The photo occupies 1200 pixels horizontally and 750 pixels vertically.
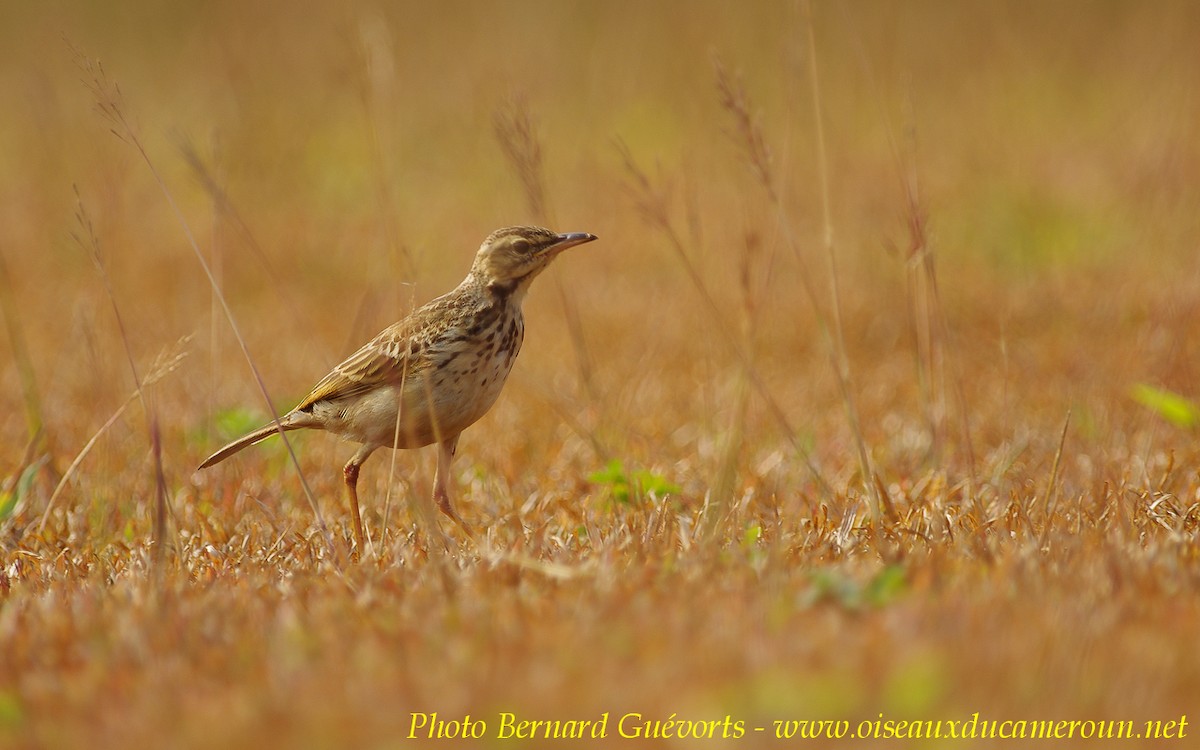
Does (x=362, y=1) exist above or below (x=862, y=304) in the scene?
above

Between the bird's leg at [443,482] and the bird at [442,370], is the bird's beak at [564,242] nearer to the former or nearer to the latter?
the bird at [442,370]

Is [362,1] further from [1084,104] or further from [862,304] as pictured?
[862,304]

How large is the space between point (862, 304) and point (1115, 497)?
454 cm

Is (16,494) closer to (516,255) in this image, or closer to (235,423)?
(235,423)

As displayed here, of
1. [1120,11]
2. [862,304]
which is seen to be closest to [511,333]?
[862,304]

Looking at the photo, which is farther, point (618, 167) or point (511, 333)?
point (618, 167)

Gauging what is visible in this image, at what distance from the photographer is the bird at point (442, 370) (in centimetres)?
439

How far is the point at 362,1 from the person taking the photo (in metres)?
17.5

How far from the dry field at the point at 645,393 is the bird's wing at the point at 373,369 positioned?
23 cm

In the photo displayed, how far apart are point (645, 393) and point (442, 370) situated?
8.89 feet

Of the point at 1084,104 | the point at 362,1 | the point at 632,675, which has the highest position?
the point at 362,1

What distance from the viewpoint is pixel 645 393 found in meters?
6.96

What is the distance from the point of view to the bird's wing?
4.43 metres

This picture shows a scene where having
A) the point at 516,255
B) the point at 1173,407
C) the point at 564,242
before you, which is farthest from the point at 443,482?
the point at 1173,407
